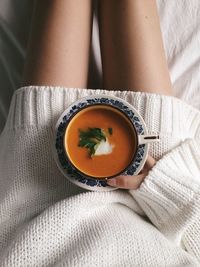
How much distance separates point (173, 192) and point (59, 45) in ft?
1.08

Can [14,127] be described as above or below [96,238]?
above

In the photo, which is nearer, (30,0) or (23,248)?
(23,248)

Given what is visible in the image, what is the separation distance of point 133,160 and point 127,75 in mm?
178

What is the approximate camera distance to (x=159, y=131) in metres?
0.77

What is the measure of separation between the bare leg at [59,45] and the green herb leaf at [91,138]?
0.13 meters

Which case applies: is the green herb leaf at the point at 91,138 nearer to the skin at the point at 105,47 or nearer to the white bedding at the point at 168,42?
the skin at the point at 105,47

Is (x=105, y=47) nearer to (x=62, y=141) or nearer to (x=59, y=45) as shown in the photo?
(x=59, y=45)

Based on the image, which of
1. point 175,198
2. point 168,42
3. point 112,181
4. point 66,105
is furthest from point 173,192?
point 168,42

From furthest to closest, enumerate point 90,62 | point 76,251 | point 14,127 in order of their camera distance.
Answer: point 90,62
point 14,127
point 76,251

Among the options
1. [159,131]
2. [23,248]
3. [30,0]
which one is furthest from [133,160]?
[30,0]

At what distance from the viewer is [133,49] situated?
32.0 inches

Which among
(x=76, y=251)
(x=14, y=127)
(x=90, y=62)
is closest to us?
(x=76, y=251)

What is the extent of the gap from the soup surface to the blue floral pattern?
1 centimetres

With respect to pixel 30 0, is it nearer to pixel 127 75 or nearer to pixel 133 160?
pixel 127 75
